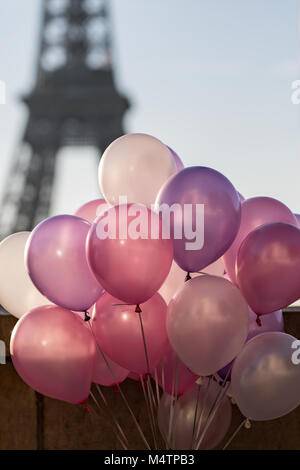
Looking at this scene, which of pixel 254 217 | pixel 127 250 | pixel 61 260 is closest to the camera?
pixel 127 250

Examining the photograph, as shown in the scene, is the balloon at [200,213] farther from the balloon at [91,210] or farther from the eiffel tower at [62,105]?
the eiffel tower at [62,105]

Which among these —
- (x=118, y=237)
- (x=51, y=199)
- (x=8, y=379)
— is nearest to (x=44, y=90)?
(x=51, y=199)

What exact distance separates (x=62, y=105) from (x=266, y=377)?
10.6m

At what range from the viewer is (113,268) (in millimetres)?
1437

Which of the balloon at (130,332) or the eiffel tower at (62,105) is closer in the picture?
the balloon at (130,332)

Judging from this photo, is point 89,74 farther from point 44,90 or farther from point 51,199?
point 51,199

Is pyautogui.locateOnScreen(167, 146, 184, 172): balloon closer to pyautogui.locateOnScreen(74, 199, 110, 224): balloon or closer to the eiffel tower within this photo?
pyautogui.locateOnScreen(74, 199, 110, 224): balloon

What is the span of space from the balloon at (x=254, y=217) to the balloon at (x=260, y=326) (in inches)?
6.8

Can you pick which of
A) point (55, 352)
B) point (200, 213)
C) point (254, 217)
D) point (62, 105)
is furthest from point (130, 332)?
point (62, 105)

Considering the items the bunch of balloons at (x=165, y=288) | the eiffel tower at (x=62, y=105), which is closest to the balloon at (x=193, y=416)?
the bunch of balloons at (x=165, y=288)

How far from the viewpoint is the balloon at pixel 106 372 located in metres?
1.76

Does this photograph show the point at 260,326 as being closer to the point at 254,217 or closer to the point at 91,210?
the point at 254,217

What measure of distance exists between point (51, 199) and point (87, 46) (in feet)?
9.99

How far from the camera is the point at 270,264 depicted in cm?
151
